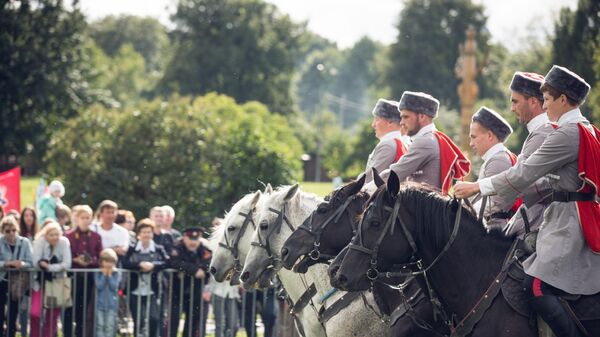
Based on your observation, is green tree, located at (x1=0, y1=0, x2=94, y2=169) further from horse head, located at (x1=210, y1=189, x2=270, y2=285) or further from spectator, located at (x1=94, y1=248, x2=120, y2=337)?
horse head, located at (x1=210, y1=189, x2=270, y2=285)

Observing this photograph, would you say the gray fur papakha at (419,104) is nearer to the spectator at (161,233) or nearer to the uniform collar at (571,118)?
the uniform collar at (571,118)

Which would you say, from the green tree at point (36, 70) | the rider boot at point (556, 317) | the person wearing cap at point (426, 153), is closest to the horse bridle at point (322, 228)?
the person wearing cap at point (426, 153)

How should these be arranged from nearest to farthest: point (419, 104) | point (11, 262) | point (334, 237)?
point (334, 237) → point (419, 104) → point (11, 262)

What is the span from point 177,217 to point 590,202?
2003 centimetres

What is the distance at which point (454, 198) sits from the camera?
757 cm

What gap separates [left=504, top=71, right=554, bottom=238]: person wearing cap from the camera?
7.71 metres

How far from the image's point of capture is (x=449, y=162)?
9.66 meters

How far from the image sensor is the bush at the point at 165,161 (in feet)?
89.6

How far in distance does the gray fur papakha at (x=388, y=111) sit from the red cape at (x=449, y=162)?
47.1 inches

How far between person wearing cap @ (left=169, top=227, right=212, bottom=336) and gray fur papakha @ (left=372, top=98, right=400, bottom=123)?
14.2 ft

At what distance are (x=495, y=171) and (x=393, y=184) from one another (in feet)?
6.22

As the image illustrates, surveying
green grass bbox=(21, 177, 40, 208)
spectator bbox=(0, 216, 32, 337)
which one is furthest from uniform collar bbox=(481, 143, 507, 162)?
green grass bbox=(21, 177, 40, 208)

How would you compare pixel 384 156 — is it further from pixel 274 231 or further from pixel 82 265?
pixel 82 265

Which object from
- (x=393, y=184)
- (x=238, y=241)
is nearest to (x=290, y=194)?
(x=238, y=241)
